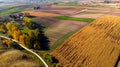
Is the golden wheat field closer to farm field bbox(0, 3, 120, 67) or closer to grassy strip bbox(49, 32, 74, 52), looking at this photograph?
farm field bbox(0, 3, 120, 67)

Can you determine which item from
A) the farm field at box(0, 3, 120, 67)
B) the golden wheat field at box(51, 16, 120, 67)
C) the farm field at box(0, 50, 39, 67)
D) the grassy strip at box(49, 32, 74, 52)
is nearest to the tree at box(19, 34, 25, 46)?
the farm field at box(0, 3, 120, 67)

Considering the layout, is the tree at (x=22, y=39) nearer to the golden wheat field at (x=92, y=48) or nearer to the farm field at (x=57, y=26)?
the farm field at (x=57, y=26)

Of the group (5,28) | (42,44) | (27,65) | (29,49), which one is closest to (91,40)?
(42,44)

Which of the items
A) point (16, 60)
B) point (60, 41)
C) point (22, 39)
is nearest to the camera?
point (16, 60)

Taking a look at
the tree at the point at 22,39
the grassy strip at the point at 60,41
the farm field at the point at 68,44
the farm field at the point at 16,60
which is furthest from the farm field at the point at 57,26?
the farm field at the point at 16,60

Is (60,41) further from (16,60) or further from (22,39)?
(16,60)

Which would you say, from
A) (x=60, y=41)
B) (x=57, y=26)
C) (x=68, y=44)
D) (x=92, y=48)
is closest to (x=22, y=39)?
(x=60, y=41)

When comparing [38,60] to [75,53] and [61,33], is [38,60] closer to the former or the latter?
[75,53]

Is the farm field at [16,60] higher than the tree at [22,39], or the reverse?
the tree at [22,39]
